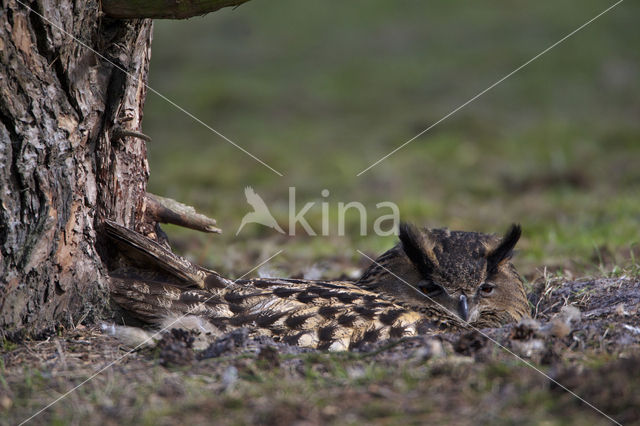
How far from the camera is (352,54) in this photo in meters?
19.7

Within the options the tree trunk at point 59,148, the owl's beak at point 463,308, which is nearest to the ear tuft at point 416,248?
the owl's beak at point 463,308

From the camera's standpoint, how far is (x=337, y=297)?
4.19m

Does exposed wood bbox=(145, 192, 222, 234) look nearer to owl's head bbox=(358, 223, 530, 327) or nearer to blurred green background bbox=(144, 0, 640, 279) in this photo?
owl's head bbox=(358, 223, 530, 327)

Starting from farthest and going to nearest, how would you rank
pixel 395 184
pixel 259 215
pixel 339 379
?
pixel 395 184 < pixel 259 215 < pixel 339 379

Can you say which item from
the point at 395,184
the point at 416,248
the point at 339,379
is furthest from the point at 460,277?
the point at 395,184

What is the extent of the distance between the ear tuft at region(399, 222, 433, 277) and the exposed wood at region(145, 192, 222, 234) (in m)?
1.26

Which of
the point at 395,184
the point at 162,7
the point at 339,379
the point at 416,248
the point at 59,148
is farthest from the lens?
the point at 395,184

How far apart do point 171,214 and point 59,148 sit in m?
1.03

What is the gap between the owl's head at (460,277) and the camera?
4574 mm

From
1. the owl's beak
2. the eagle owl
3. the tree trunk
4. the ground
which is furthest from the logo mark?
the tree trunk

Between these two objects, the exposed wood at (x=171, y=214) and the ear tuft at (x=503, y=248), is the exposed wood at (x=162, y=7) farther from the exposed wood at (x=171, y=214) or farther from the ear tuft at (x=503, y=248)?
the ear tuft at (x=503, y=248)

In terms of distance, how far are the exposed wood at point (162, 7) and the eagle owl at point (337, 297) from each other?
3.71 feet

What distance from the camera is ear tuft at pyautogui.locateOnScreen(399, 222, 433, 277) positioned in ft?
15.4

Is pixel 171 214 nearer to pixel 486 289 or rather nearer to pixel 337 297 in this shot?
pixel 337 297
